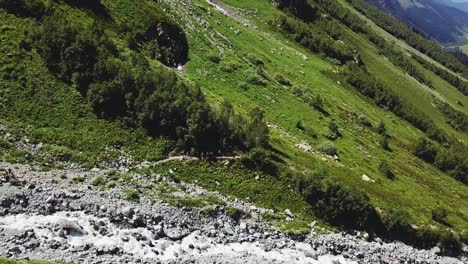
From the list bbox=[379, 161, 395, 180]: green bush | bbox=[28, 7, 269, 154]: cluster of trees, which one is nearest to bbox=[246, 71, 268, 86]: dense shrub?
bbox=[379, 161, 395, 180]: green bush

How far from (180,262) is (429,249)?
33313 millimetres

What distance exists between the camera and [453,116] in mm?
164250

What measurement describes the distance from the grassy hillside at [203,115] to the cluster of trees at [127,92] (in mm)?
132

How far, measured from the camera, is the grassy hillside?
4481 centimetres

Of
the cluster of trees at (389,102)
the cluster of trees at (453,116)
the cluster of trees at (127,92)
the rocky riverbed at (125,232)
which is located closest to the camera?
the rocky riverbed at (125,232)

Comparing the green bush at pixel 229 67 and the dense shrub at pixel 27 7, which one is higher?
the dense shrub at pixel 27 7

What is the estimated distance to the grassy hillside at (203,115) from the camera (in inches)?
1764

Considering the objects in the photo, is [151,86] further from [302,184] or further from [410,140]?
[410,140]

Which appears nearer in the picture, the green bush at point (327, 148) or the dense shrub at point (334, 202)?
the dense shrub at point (334, 202)

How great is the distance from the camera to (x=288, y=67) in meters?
101

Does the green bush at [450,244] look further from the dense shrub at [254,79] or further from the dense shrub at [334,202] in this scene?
the dense shrub at [254,79]

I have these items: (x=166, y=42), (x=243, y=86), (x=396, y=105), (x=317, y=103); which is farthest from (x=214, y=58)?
(x=396, y=105)

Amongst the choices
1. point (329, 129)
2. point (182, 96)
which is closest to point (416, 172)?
point (329, 129)

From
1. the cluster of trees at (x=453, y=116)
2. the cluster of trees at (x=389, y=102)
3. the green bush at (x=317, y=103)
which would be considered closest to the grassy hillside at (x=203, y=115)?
the green bush at (x=317, y=103)
